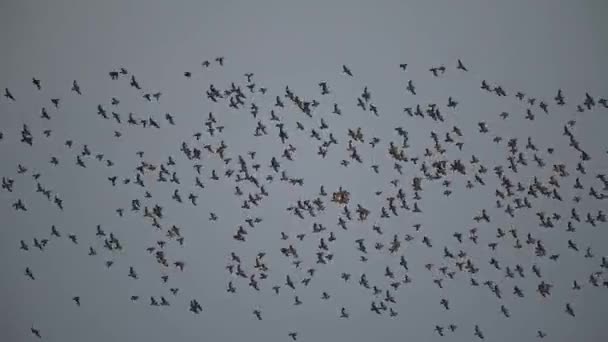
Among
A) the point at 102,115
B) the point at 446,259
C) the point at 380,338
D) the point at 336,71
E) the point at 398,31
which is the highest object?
the point at 398,31

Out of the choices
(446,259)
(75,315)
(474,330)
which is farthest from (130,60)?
(474,330)

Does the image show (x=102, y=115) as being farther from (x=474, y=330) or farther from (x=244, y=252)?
(x=474, y=330)

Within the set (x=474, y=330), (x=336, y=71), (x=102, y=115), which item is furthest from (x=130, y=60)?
(x=474, y=330)

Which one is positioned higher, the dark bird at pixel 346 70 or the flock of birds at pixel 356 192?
the dark bird at pixel 346 70

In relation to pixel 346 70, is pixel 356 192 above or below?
below

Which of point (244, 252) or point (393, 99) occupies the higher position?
point (393, 99)

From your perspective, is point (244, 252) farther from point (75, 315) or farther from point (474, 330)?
point (474, 330)
